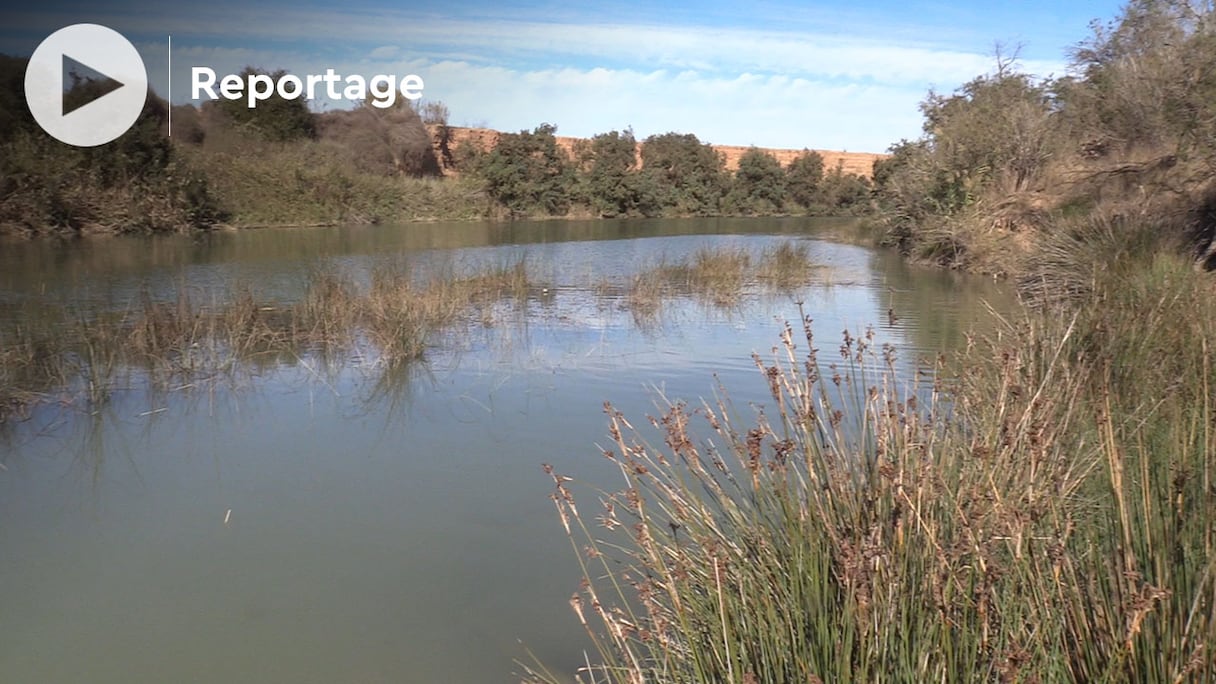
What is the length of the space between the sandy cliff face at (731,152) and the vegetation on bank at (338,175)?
1.94 feet

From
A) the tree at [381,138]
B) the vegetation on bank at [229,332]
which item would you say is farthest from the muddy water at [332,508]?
the tree at [381,138]

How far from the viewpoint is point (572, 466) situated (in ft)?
14.6

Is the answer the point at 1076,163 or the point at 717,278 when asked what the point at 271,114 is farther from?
the point at 1076,163

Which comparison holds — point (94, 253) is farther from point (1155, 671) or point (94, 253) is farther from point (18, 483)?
point (1155, 671)

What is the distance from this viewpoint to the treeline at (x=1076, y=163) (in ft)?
28.6

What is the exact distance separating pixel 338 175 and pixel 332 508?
75.4 feet

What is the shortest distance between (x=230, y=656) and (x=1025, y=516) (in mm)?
2290

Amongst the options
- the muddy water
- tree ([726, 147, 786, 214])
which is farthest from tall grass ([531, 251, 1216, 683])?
tree ([726, 147, 786, 214])

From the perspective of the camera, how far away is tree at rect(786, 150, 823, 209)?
139 feet

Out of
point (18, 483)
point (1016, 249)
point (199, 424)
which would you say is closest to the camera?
point (18, 483)

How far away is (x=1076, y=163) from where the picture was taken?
14.3 metres

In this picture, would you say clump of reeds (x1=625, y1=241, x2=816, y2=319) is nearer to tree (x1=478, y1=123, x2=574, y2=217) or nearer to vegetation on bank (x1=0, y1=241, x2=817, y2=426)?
vegetation on bank (x1=0, y1=241, x2=817, y2=426)

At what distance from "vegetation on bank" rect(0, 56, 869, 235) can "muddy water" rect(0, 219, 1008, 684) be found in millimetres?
9895

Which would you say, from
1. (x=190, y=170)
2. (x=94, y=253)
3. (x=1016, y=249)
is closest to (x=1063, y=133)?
(x=1016, y=249)
